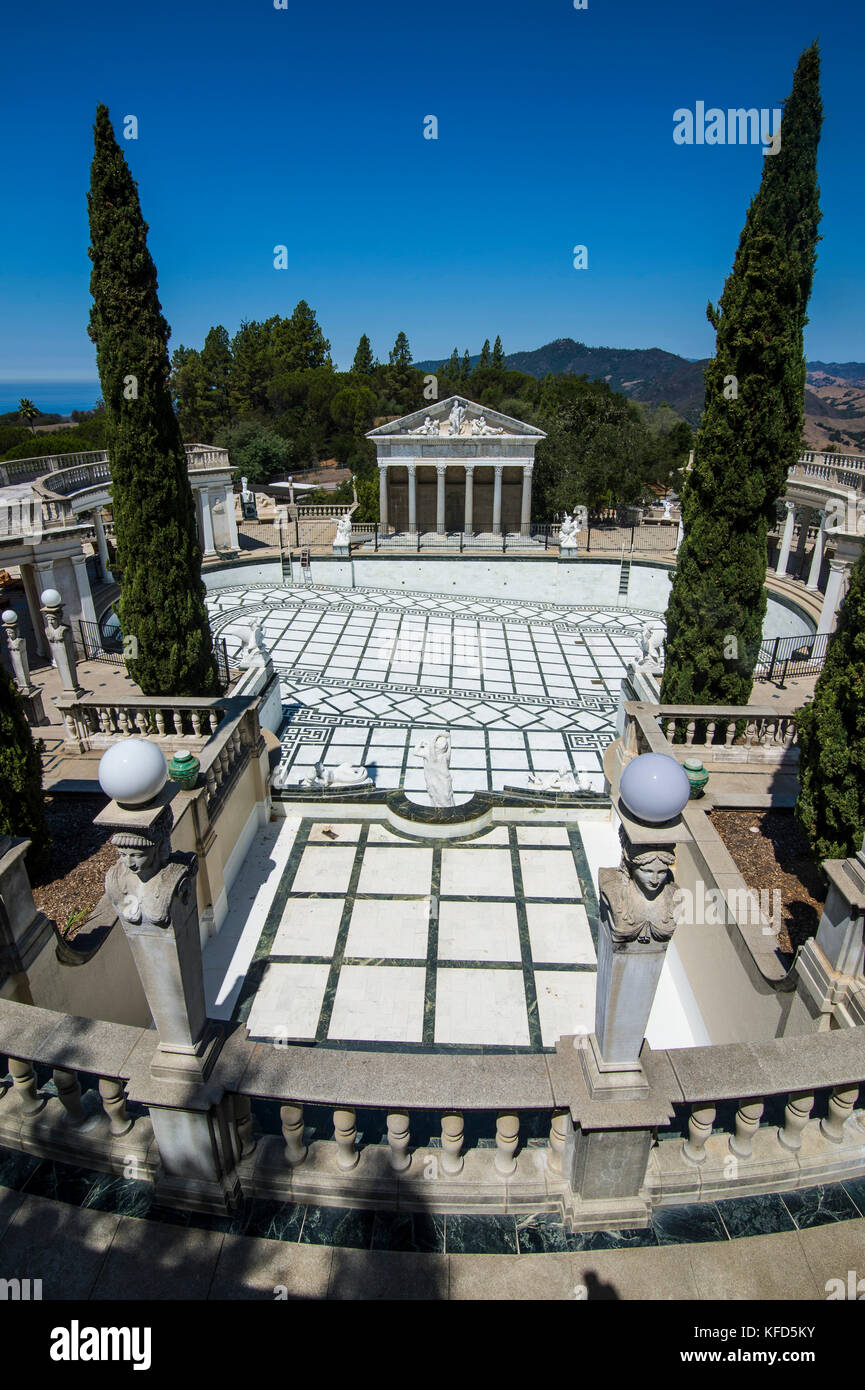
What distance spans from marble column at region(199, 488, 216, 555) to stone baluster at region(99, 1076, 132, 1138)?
27.9 m

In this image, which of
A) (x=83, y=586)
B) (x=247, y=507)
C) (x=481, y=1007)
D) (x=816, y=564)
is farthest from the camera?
(x=247, y=507)

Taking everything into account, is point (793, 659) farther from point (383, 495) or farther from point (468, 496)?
point (383, 495)

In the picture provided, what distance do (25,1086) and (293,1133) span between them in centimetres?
173

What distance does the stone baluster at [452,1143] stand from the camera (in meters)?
4.16

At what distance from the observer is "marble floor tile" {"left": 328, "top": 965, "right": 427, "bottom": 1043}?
294 inches

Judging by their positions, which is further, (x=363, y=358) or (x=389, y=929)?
(x=363, y=358)

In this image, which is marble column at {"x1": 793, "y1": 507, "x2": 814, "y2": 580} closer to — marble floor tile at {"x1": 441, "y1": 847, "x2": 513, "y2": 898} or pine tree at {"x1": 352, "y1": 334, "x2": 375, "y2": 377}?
marble floor tile at {"x1": 441, "y1": 847, "x2": 513, "y2": 898}

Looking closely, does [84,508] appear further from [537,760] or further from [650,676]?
[650,676]

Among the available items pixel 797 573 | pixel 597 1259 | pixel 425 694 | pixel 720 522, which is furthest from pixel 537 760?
pixel 797 573

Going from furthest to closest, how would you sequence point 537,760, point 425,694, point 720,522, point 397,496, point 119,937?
point 397,496 < point 425,694 < point 537,760 < point 720,522 < point 119,937

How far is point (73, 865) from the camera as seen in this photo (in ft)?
27.4

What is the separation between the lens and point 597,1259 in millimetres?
4102

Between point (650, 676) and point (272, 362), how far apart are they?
228 feet

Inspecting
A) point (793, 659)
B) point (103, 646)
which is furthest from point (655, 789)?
point (103, 646)
